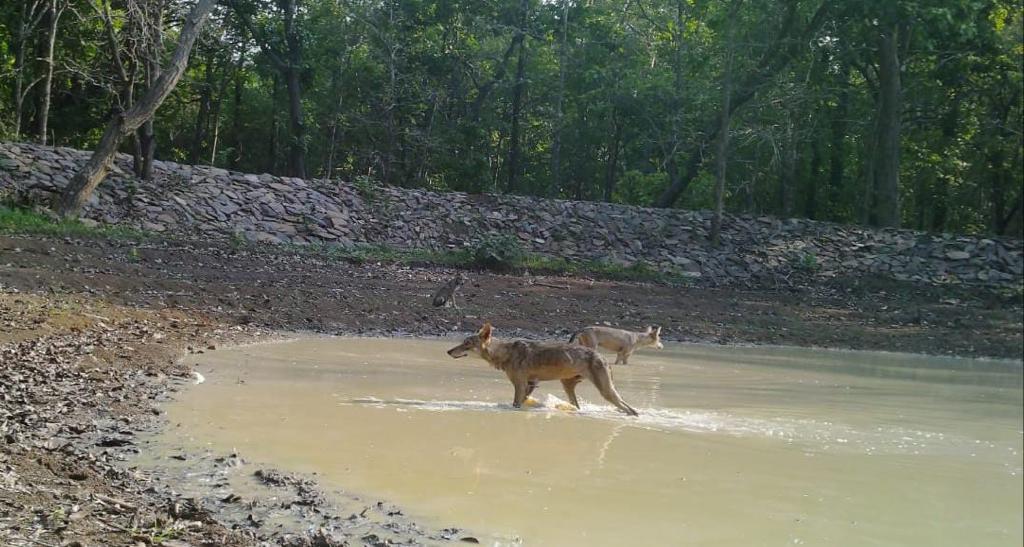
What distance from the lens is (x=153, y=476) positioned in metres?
7.47

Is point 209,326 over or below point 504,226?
below

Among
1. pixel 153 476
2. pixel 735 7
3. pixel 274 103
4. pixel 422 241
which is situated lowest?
pixel 153 476

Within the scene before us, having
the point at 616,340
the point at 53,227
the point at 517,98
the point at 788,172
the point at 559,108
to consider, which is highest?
the point at 517,98

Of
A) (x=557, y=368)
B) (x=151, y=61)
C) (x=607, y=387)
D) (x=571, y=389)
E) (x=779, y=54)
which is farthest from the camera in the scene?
(x=779, y=54)

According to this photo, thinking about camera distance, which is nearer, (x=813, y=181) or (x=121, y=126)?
(x=121, y=126)

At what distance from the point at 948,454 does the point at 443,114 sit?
3044 cm

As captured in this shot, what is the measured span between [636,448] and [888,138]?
94.6 feet

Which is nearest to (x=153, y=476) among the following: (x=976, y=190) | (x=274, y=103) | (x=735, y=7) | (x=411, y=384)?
(x=411, y=384)

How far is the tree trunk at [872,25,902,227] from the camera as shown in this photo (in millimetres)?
34406

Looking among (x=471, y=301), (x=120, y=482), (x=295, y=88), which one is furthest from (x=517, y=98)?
(x=120, y=482)

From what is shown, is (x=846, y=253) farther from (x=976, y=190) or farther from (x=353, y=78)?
(x=353, y=78)

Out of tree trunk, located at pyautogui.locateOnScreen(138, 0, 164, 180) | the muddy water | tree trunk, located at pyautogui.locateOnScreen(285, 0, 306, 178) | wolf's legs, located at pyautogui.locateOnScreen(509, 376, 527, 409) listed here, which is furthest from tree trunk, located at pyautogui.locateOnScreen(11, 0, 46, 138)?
wolf's legs, located at pyautogui.locateOnScreen(509, 376, 527, 409)

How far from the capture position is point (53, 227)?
76.6ft

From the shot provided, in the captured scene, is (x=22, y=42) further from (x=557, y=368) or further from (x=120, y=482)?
(x=120, y=482)
